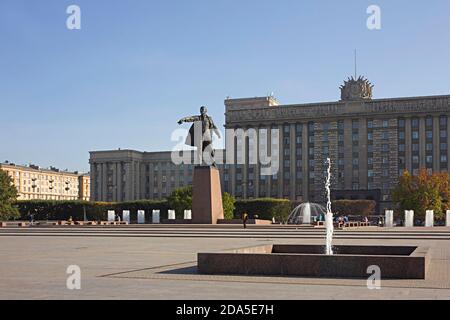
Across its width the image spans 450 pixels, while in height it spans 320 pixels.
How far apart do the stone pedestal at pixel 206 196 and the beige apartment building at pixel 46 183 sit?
10141cm

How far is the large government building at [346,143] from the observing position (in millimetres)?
105688

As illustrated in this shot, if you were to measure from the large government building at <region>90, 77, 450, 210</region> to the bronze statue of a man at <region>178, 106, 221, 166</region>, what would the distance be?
6746cm

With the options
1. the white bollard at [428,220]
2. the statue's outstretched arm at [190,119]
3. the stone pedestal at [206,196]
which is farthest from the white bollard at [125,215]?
the statue's outstretched arm at [190,119]

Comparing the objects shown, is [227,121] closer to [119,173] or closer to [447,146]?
[119,173]

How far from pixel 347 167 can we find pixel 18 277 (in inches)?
3963

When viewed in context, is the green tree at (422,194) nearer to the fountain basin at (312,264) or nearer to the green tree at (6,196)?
the green tree at (6,196)

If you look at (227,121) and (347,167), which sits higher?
(227,121)

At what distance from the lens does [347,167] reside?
110250 millimetres

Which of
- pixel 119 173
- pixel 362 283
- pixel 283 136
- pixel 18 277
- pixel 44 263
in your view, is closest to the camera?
pixel 362 283

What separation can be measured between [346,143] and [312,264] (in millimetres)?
99279

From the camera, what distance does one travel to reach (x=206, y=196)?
43344mm

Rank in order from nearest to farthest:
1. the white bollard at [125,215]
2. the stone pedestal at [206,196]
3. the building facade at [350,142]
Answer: the stone pedestal at [206,196] → the white bollard at [125,215] → the building facade at [350,142]
